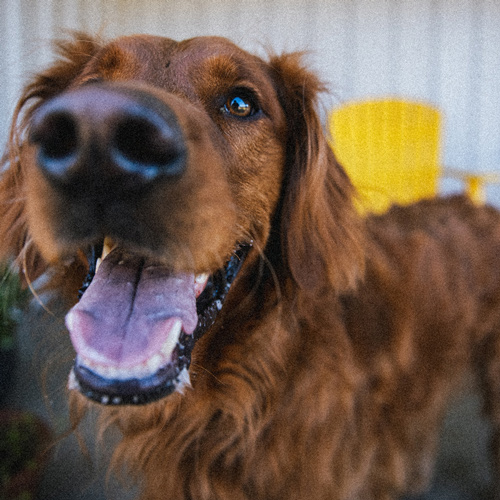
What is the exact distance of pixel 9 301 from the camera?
1.80m

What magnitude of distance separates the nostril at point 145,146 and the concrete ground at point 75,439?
0.99 meters

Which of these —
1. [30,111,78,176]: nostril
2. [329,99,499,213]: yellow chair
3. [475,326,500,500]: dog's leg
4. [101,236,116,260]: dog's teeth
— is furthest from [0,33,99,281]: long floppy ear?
[329,99,499,213]: yellow chair

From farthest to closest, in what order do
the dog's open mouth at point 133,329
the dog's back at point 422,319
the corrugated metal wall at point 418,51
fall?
the corrugated metal wall at point 418,51 < the dog's back at point 422,319 < the dog's open mouth at point 133,329

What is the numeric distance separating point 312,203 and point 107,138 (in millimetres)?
838

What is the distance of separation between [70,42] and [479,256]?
196cm

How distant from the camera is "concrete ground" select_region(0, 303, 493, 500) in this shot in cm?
155

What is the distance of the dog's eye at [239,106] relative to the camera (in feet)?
4.27

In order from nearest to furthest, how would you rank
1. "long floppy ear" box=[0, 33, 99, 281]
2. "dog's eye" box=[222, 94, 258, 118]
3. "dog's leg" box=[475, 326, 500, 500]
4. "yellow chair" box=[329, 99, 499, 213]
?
"dog's eye" box=[222, 94, 258, 118] → "long floppy ear" box=[0, 33, 99, 281] → "dog's leg" box=[475, 326, 500, 500] → "yellow chair" box=[329, 99, 499, 213]

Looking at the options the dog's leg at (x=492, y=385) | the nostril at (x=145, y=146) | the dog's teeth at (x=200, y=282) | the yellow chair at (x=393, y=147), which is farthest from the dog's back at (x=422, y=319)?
the yellow chair at (x=393, y=147)

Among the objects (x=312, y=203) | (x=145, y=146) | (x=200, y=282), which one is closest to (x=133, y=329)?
(x=200, y=282)

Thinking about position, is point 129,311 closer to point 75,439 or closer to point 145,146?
point 145,146

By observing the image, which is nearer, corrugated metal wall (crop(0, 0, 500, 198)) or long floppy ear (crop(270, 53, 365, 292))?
long floppy ear (crop(270, 53, 365, 292))

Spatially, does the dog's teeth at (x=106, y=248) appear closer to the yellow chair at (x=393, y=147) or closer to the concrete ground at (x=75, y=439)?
the concrete ground at (x=75, y=439)

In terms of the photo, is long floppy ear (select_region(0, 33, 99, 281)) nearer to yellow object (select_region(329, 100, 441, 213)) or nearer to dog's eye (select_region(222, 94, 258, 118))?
dog's eye (select_region(222, 94, 258, 118))
